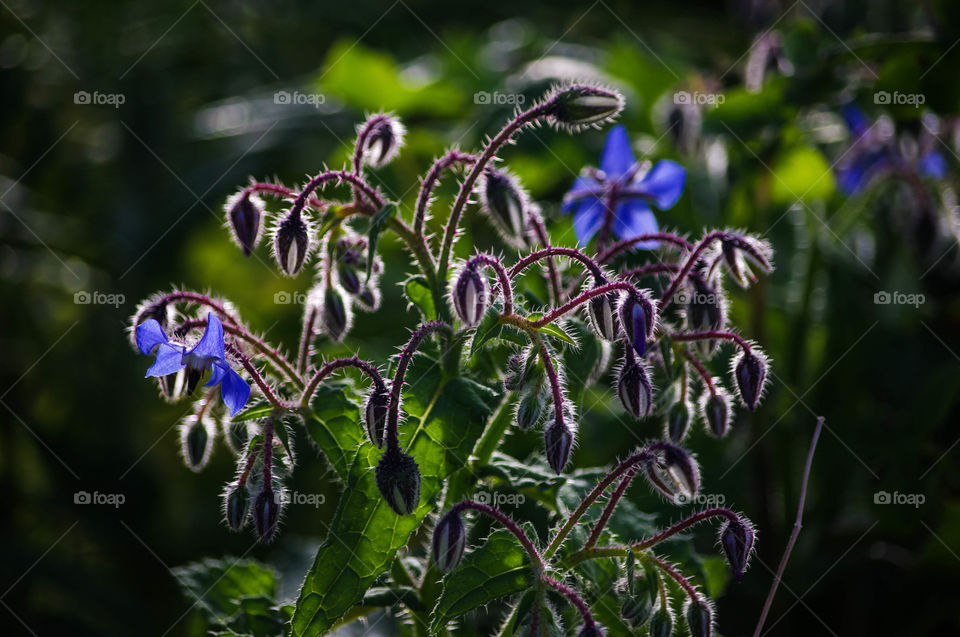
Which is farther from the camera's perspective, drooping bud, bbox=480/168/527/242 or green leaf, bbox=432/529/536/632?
drooping bud, bbox=480/168/527/242

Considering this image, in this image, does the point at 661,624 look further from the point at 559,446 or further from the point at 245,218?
the point at 245,218

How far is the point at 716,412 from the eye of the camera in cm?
166

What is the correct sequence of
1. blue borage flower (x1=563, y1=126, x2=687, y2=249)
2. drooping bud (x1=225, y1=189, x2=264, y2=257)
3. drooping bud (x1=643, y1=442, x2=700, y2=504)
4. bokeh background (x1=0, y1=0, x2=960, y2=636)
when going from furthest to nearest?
1. bokeh background (x1=0, y1=0, x2=960, y2=636)
2. blue borage flower (x1=563, y1=126, x2=687, y2=249)
3. drooping bud (x1=225, y1=189, x2=264, y2=257)
4. drooping bud (x1=643, y1=442, x2=700, y2=504)

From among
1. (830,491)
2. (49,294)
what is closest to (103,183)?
(49,294)

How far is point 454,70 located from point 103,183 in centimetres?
149

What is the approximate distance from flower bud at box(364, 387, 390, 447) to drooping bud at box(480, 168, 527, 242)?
1.34ft

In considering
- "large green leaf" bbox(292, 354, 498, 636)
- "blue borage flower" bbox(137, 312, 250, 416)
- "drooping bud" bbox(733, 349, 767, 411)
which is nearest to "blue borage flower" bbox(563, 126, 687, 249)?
"drooping bud" bbox(733, 349, 767, 411)

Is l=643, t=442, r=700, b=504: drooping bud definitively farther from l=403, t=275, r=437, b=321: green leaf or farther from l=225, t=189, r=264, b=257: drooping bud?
l=225, t=189, r=264, b=257: drooping bud

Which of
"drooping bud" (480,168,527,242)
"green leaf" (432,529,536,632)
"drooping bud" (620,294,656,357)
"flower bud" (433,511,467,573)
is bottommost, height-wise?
"green leaf" (432,529,536,632)

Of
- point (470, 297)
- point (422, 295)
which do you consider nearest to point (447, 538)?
point (470, 297)

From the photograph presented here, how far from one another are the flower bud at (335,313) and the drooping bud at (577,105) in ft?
1.59

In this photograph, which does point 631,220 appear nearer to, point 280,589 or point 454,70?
point 280,589

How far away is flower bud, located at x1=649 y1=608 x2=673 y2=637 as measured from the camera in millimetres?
1400

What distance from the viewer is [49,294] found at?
3479 millimetres
